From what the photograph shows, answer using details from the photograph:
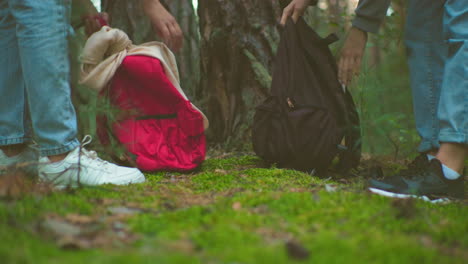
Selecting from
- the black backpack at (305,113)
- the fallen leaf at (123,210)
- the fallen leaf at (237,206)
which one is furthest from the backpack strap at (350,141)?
the fallen leaf at (123,210)

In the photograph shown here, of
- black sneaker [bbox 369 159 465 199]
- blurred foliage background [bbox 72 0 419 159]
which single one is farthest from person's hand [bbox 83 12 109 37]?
black sneaker [bbox 369 159 465 199]

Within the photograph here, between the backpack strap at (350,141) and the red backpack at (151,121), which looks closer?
the red backpack at (151,121)

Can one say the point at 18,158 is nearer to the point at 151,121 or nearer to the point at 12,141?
the point at 12,141

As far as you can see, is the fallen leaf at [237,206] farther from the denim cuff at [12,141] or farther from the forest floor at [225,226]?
the denim cuff at [12,141]

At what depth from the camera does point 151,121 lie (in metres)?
2.96

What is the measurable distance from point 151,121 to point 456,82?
2035 millimetres

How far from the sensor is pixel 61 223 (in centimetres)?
139

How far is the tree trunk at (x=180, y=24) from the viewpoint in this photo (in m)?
4.02

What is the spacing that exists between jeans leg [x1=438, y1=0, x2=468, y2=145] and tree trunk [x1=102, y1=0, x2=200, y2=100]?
8.23 feet

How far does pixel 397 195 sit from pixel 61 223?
1611 mm

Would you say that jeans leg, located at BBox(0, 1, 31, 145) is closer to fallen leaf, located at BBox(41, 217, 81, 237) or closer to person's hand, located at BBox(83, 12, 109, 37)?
person's hand, located at BBox(83, 12, 109, 37)

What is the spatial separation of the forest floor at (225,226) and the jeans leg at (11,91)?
2.34ft

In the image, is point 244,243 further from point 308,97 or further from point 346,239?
point 308,97

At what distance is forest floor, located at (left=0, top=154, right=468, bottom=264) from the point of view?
119cm
